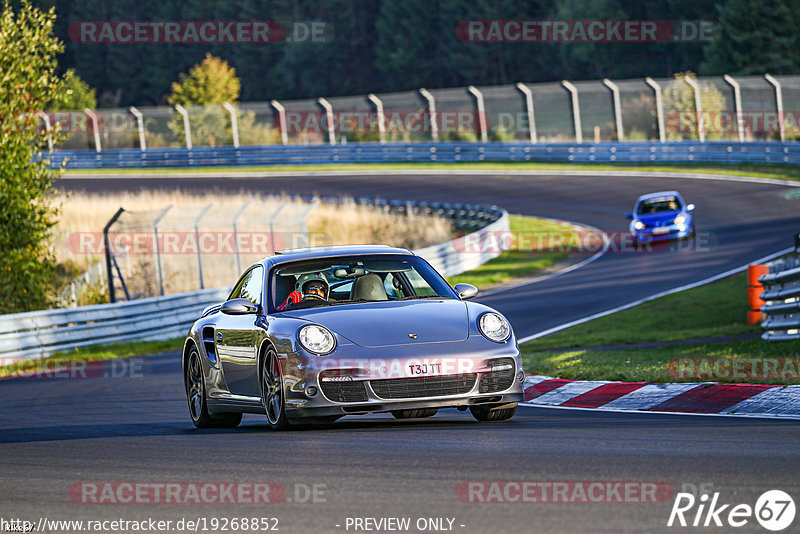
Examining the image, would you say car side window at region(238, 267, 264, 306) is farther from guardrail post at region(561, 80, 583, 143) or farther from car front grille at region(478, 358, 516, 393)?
guardrail post at region(561, 80, 583, 143)

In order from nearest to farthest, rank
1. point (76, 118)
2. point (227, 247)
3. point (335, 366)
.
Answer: point (335, 366), point (227, 247), point (76, 118)

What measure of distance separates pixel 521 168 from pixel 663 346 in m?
36.1

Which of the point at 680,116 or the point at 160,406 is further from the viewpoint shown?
the point at 680,116


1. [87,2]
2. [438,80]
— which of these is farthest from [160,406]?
[87,2]

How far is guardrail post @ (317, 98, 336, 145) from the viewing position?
55750 millimetres

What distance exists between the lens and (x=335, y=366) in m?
8.74

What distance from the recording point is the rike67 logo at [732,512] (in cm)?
531

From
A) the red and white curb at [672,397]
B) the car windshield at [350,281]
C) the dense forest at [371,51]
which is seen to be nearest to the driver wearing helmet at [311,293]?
the car windshield at [350,281]

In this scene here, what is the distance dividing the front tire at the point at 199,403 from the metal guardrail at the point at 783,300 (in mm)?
6351

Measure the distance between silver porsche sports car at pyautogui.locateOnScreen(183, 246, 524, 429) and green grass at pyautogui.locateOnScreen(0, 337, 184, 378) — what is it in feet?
34.0

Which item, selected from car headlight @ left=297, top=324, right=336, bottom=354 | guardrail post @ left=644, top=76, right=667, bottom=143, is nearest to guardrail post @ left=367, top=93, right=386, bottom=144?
guardrail post @ left=644, top=76, right=667, bottom=143

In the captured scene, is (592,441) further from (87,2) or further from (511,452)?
(87,2)

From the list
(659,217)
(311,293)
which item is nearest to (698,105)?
(659,217)

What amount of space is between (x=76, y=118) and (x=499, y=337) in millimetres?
59803
